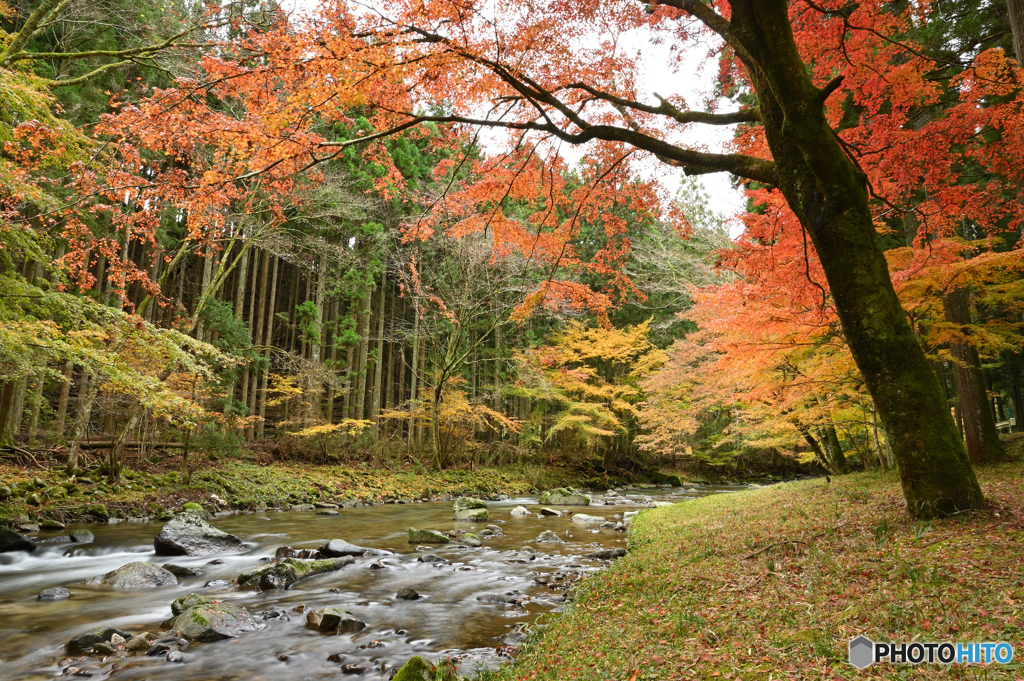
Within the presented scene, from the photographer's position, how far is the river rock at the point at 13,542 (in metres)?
7.70

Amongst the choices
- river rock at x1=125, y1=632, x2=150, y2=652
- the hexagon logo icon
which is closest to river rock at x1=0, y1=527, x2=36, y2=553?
river rock at x1=125, y1=632, x2=150, y2=652

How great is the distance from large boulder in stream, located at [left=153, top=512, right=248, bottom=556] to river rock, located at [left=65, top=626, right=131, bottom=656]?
3.61 meters

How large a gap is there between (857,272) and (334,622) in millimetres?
6412

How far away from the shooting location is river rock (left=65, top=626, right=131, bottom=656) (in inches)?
181

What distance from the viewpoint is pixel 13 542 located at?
7805mm

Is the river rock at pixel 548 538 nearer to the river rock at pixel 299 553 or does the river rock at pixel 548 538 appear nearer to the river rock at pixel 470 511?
the river rock at pixel 470 511

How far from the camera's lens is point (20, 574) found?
6980 mm

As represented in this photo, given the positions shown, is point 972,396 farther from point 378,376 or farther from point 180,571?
point 378,376

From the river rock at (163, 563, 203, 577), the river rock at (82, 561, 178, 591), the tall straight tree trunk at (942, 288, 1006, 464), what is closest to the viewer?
the river rock at (82, 561, 178, 591)

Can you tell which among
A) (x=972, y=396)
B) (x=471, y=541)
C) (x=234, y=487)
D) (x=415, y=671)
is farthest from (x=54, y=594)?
(x=972, y=396)

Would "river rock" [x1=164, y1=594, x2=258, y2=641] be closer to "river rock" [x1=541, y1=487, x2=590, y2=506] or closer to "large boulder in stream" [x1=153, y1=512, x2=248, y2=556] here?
"large boulder in stream" [x1=153, y1=512, x2=248, y2=556]

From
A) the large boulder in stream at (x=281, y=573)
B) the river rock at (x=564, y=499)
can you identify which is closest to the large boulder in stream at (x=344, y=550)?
the large boulder in stream at (x=281, y=573)

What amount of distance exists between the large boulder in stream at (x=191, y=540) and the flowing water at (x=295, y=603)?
0.17 meters

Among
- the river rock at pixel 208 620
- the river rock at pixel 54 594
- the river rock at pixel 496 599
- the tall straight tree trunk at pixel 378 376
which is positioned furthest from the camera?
the tall straight tree trunk at pixel 378 376
